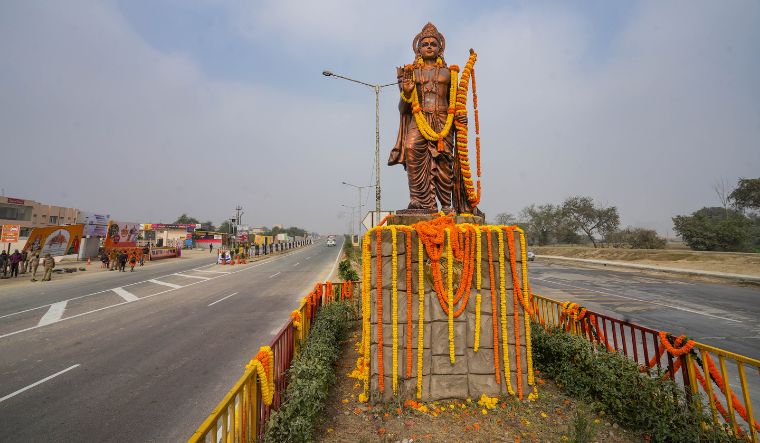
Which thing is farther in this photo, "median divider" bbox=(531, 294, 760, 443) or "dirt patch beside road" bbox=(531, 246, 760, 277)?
"dirt patch beside road" bbox=(531, 246, 760, 277)

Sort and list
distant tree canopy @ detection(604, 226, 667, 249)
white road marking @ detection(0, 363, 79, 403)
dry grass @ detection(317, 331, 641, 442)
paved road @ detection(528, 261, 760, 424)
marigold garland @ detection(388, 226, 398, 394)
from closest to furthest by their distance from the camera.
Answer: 1. dry grass @ detection(317, 331, 641, 442)
2. marigold garland @ detection(388, 226, 398, 394)
3. white road marking @ detection(0, 363, 79, 403)
4. paved road @ detection(528, 261, 760, 424)
5. distant tree canopy @ detection(604, 226, 667, 249)

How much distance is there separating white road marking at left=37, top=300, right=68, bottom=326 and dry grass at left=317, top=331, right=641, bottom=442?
9.55m

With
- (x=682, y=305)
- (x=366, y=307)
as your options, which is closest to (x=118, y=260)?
(x=366, y=307)

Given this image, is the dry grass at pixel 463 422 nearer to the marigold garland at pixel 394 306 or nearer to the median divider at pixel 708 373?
the marigold garland at pixel 394 306

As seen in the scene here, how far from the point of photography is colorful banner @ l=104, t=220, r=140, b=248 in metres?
30.0

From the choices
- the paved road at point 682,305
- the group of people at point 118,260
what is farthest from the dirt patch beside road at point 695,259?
the group of people at point 118,260

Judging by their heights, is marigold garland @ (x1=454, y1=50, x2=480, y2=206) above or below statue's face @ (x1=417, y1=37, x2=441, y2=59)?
below

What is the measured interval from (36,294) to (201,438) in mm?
17051

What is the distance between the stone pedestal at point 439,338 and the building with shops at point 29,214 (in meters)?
52.3

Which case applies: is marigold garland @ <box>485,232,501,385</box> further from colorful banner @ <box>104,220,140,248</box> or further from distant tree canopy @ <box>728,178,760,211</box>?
distant tree canopy @ <box>728,178,760,211</box>

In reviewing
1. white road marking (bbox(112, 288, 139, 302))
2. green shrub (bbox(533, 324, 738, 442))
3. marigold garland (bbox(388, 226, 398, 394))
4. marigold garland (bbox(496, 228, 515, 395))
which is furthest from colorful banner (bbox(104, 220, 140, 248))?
green shrub (bbox(533, 324, 738, 442))

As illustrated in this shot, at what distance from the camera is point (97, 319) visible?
9.05 metres

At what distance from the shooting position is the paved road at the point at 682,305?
25.9 feet

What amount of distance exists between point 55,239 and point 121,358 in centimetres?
2797
